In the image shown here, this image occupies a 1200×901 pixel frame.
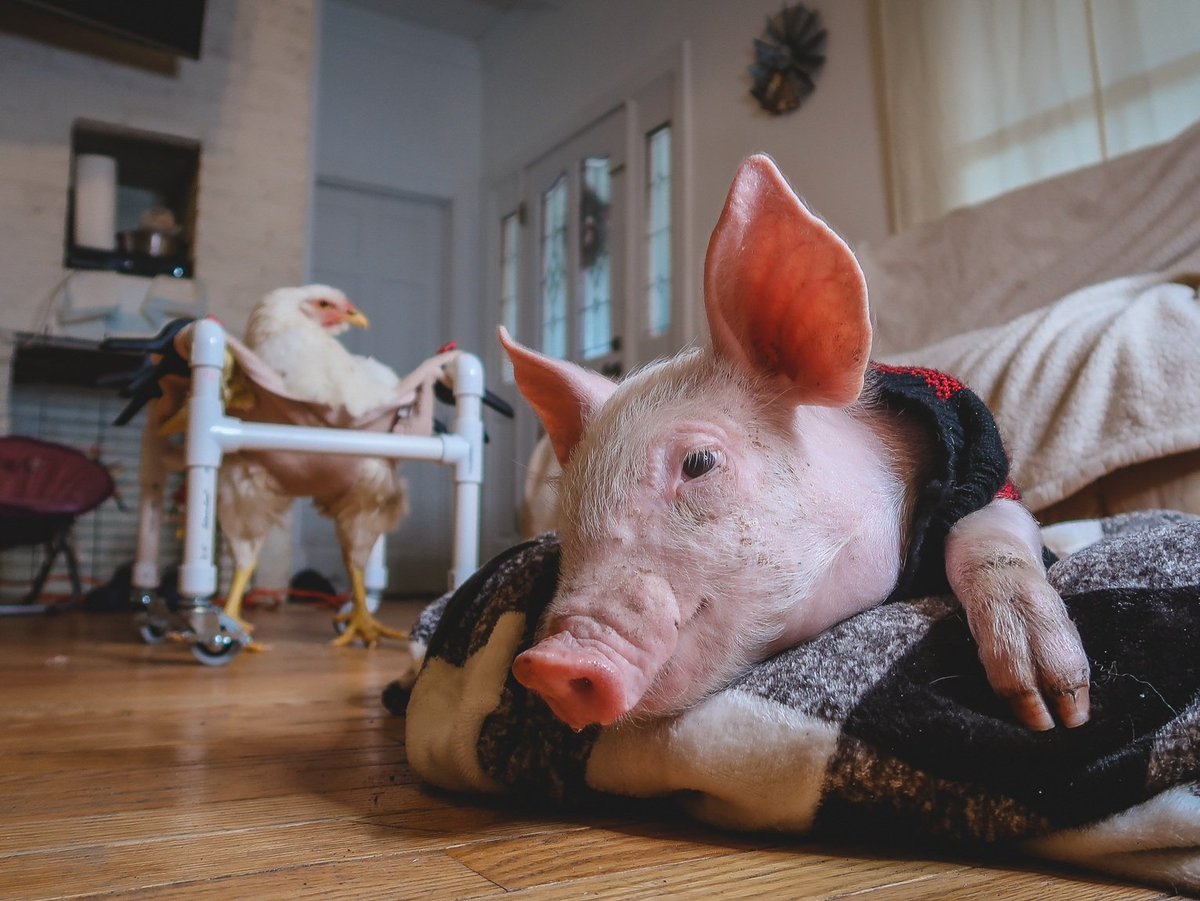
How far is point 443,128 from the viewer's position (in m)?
5.97

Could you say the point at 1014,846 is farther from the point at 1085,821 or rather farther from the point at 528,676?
the point at 528,676

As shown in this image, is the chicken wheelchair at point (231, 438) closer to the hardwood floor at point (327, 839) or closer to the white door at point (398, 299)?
the hardwood floor at point (327, 839)

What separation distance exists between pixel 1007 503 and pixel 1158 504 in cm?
79

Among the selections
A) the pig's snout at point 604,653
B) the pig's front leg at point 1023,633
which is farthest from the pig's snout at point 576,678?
the pig's front leg at point 1023,633

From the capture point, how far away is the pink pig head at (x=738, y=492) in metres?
0.70

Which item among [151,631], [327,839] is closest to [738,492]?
[327,839]

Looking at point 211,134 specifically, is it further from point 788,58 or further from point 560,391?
point 560,391

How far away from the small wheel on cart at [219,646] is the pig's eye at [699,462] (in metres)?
1.64

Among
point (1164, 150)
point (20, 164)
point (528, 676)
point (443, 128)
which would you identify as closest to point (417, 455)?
point (528, 676)

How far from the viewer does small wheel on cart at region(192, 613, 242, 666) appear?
2.06 m

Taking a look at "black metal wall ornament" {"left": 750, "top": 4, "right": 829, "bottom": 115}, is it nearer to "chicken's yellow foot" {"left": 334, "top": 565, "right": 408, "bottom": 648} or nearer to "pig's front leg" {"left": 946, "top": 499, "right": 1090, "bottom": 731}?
"chicken's yellow foot" {"left": 334, "top": 565, "right": 408, "bottom": 648}

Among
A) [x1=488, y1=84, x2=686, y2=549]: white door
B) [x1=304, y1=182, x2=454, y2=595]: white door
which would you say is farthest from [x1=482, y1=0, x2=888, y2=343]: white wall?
[x1=304, y1=182, x2=454, y2=595]: white door

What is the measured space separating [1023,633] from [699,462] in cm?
26

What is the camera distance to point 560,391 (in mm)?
943
